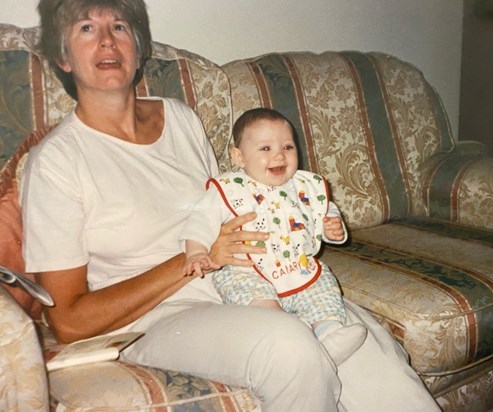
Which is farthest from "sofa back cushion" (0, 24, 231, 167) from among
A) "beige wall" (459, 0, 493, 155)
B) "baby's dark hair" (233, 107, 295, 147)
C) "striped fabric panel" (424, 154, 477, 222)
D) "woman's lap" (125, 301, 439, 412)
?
"beige wall" (459, 0, 493, 155)

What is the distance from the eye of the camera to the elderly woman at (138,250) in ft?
3.46

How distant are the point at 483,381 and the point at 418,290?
1.28 ft

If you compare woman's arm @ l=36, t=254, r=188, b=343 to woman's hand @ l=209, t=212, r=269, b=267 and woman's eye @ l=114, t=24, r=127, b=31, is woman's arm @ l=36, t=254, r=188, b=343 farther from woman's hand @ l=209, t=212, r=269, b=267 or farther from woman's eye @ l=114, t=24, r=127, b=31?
woman's eye @ l=114, t=24, r=127, b=31

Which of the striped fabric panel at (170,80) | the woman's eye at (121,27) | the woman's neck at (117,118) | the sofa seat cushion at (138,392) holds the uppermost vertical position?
the woman's eye at (121,27)

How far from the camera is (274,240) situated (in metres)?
1.32

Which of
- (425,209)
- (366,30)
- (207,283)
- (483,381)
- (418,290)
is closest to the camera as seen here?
(207,283)

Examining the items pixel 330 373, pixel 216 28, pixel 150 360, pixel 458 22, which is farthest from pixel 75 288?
pixel 458 22

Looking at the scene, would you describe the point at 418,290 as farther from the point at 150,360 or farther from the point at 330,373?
the point at 150,360

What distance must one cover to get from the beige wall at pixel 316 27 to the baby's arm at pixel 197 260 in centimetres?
109

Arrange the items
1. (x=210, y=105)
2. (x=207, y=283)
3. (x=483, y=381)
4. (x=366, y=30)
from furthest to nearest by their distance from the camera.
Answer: (x=366, y=30) < (x=210, y=105) < (x=483, y=381) < (x=207, y=283)

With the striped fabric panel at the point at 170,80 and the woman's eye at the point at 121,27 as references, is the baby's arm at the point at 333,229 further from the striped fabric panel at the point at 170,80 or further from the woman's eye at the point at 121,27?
the woman's eye at the point at 121,27

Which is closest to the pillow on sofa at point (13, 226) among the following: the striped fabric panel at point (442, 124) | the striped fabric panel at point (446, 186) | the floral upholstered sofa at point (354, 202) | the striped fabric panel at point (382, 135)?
the floral upholstered sofa at point (354, 202)

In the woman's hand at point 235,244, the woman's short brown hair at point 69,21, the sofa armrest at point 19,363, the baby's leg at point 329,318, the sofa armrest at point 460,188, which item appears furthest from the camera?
the sofa armrest at point 460,188

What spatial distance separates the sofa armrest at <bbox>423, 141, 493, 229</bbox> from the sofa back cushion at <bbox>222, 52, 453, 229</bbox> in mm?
44
